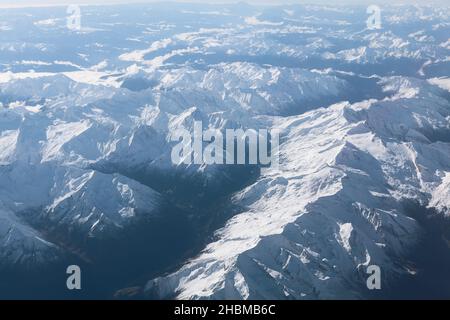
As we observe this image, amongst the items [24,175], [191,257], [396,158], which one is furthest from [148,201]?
[396,158]

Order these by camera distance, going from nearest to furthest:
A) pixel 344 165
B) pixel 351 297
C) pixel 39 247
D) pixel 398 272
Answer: pixel 351 297 → pixel 398 272 → pixel 39 247 → pixel 344 165

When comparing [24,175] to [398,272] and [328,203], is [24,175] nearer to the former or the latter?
[328,203]

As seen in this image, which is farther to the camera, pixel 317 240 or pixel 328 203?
pixel 328 203
